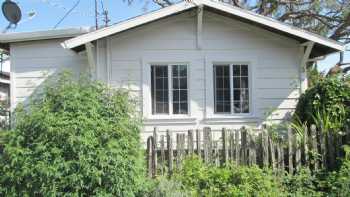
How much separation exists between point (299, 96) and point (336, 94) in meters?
1.92

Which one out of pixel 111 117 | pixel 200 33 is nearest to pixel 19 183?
pixel 111 117

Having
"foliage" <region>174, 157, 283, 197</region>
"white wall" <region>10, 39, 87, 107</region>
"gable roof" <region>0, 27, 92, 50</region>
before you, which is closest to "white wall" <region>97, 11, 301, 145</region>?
"gable roof" <region>0, 27, 92, 50</region>

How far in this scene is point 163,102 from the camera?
11383 millimetres

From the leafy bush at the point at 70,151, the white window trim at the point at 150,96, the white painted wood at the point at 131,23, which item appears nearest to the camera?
the leafy bush at the point at 70,151

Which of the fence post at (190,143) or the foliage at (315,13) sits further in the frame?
the foliage at (315,13)

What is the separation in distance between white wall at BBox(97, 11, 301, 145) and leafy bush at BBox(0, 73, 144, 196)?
3544 millimetres

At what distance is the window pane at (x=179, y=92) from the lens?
449 inches

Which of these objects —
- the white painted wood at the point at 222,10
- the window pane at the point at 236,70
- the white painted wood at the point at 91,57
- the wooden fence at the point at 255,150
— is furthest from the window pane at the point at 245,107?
the white painted wood at the point at 91,57

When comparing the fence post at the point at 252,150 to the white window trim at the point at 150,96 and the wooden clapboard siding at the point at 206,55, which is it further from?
the white window trim at the point at 150,96

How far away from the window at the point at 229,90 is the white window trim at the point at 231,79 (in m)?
0.09

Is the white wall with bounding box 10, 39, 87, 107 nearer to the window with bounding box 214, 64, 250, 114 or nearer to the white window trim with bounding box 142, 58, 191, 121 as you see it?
the white window trim with bounding box 142, 58, 191, 121

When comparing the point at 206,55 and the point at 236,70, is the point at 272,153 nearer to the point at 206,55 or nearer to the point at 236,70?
the point at 236,70

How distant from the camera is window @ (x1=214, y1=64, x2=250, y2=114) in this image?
37.7ft

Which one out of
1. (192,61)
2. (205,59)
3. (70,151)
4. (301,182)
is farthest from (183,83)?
(70,151)
